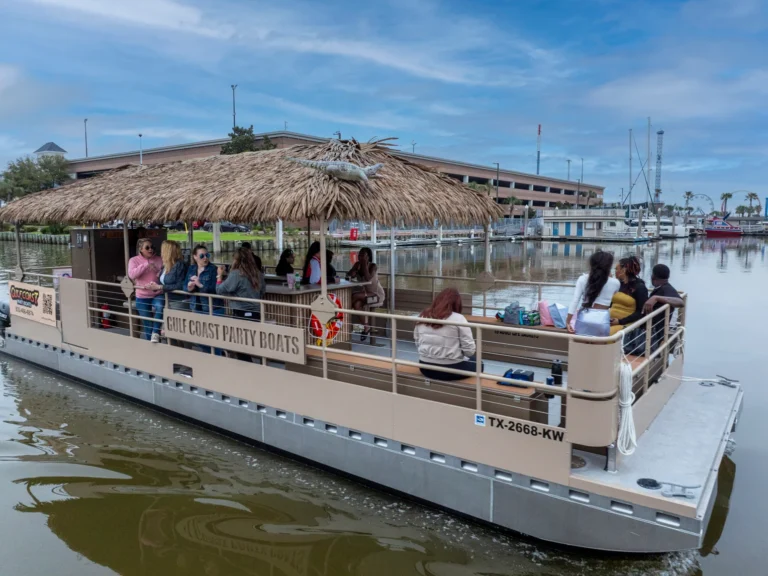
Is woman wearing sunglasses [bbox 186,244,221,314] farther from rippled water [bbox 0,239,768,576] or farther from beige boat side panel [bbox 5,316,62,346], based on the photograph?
beige boat side panel [bbox 5,316,62,346]

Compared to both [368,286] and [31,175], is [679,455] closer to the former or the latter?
[368,286]

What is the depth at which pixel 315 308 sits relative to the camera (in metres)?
6.31

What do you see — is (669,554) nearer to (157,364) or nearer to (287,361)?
(287,361)

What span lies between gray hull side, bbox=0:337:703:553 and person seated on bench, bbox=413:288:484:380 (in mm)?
888

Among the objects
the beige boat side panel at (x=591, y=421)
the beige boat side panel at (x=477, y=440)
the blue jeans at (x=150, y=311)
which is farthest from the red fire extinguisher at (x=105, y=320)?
the beige boat side panel at (x=591, y=421)

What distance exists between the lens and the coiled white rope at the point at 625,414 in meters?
4.76

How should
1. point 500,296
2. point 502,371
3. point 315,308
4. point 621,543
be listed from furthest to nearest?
1. point 500,296
2. point 502,371
3. point 315,308
4. point 621,543

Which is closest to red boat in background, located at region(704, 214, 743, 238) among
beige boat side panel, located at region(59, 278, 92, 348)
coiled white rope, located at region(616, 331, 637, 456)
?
coiled white rope, located at region(616, 331, 637, 456)

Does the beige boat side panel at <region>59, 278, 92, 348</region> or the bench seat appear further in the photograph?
the beige boat side panel at <region>59, 278, 92, 348</region>

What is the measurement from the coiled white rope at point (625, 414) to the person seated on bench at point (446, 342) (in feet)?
4.36

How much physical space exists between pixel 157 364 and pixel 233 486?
2582 mm

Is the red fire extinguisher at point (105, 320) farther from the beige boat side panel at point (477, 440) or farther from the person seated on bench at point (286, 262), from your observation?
the beige boat side panel at point (477, 440)

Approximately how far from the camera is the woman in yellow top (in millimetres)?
6508

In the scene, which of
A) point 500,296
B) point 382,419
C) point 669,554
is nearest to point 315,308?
point 382,419
